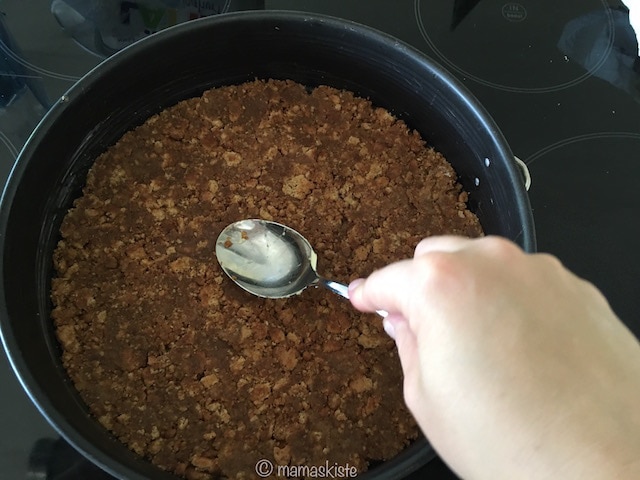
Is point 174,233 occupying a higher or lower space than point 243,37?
lower

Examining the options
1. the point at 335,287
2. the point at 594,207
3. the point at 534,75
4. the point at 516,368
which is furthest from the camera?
the point at 534,75

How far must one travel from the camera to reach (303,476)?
875mm

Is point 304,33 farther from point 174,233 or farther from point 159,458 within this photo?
point 159,458

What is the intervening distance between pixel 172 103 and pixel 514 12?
27.4 inches

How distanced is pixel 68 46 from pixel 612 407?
109cm

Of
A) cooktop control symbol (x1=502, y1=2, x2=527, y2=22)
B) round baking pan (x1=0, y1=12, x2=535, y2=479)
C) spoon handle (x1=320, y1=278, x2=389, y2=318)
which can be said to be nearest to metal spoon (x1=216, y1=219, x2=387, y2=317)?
spoon handle (x1=320, y1=278, x2=389, y2=318)

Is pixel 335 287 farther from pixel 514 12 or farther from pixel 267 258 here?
pixel 514 12

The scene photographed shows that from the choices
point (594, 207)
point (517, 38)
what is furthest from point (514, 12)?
point (594, 207)

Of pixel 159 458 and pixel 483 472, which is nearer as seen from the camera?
pixel 483 472

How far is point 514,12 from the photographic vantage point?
48.9 inches

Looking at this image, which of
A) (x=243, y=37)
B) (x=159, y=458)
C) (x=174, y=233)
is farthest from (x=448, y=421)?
(x=243, y=37)

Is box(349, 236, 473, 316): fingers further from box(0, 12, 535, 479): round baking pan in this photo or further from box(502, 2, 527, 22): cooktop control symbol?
box(502, 2, 527, 22): cooktop control symbol

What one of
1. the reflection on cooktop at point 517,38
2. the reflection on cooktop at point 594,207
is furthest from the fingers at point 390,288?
the reflection on cooktop at point 517,38

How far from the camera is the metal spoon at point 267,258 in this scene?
988mm
